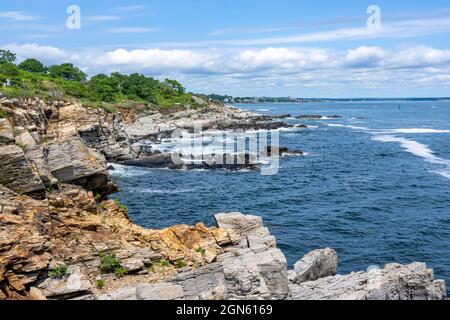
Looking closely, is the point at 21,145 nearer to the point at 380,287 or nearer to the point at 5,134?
the point at 5,134

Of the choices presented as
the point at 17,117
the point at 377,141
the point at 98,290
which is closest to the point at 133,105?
the point at 377,141

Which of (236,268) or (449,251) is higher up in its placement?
(236,268)

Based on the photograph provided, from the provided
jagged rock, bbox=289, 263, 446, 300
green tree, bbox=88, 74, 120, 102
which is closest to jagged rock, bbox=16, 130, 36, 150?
jagged rock, bbox=289, 263, 446, 300

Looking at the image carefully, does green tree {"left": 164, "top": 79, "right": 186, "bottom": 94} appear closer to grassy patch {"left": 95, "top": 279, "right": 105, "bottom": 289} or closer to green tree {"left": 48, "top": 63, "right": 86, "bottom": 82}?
green tree {"left": 48, "top": 63, "right": 86, "bottom": 82}

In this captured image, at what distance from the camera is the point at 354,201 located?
159ft

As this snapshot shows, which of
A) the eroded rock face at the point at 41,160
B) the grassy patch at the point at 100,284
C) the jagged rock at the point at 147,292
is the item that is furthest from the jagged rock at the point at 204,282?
the eroded rock face at the point at 41,160

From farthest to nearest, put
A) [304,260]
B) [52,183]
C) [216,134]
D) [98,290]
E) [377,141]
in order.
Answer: [216,134]
[377,141]
[304,260]
[52,183]
[98,290]

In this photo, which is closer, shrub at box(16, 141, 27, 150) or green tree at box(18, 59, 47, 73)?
shrub at box(16, 141, 27, 150)

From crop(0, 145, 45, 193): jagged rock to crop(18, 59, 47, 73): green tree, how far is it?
361ft

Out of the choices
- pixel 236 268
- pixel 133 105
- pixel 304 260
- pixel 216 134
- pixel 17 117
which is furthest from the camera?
pixel 133 105

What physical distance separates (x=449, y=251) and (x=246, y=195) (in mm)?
22210

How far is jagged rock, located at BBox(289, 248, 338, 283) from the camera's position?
24609 mm

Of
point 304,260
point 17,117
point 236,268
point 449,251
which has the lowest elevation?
point 449,251
